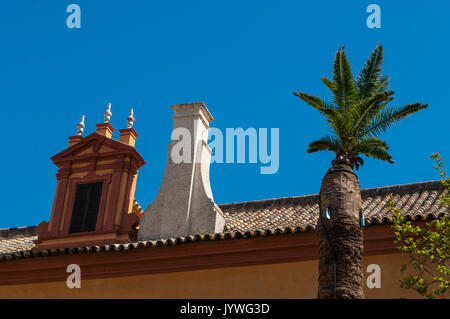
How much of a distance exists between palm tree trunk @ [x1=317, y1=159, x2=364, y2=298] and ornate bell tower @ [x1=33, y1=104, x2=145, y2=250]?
6688 mm

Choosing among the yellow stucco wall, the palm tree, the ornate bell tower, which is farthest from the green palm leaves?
the ornate bell tower

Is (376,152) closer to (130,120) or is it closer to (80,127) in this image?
(130,120)

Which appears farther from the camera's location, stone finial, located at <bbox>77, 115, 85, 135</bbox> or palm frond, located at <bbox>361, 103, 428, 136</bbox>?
stone finial, located at <bbox>77, 115, 85, 135</bbox>

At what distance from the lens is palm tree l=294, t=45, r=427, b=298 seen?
416 inches

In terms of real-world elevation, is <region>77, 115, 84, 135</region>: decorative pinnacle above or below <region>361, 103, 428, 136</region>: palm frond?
above

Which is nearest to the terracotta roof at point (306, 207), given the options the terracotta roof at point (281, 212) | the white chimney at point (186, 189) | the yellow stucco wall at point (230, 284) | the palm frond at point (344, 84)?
the terracotta roof at point (281, 212)

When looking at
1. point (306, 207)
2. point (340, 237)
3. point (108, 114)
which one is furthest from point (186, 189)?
point (340, 237)

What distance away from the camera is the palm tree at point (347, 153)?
10.6 meters

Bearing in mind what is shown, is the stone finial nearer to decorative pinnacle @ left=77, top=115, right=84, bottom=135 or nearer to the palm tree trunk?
decorative pinnacle @ left=77, top=115, right=84, bottom=135

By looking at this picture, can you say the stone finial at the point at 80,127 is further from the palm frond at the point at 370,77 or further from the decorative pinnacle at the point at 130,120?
the palm frond at the point at 370,77

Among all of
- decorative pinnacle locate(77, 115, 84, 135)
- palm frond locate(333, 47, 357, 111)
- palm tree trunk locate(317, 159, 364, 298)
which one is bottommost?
palm tree trunk locate(317, 159, 364, 298)
